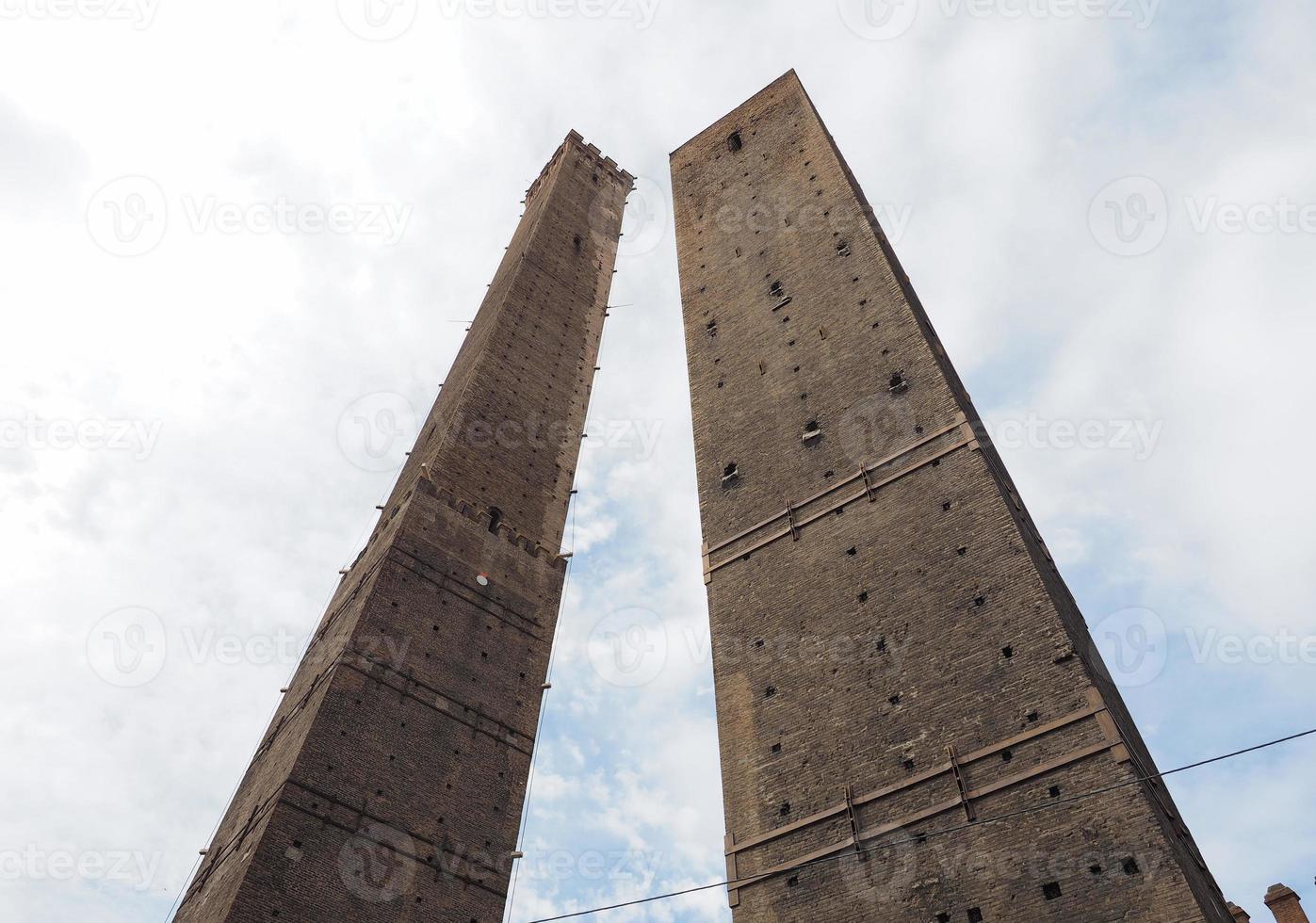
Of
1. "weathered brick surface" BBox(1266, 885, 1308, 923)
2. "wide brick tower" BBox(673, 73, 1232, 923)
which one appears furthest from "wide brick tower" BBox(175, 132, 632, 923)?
"weathered brick surface" BBox(1266, 885, 1308, 923)

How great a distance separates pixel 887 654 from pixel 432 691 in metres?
9.38

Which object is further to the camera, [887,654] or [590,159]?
[590,159]

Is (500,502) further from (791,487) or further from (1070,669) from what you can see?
(1070,669)

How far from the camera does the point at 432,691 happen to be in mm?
18906

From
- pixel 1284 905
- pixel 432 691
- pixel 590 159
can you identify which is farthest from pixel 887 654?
pixel 590 159

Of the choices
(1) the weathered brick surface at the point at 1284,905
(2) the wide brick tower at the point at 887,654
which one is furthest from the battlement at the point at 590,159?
(1) the weathered brick surface at the point at 1284,905

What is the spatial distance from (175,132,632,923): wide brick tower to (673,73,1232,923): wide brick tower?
6.02m

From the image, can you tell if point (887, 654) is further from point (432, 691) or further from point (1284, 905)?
point (1284, 905)

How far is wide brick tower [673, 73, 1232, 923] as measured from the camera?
10.2 meters

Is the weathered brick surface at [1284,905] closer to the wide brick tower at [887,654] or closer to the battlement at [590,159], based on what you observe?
the wide brick tower at [887,654]

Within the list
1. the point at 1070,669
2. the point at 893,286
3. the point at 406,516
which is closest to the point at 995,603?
the point at 1070,669

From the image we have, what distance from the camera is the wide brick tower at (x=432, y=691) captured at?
16031 millimetres

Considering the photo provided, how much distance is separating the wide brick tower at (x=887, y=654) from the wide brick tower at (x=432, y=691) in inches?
237

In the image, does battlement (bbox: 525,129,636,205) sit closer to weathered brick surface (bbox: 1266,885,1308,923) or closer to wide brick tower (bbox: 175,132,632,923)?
wide brick tower (bbox: 175,132,632,923)
